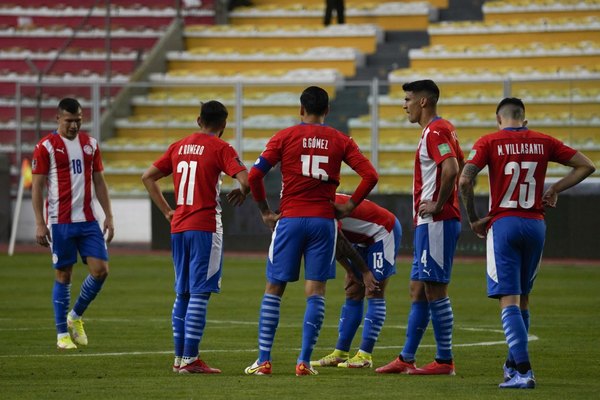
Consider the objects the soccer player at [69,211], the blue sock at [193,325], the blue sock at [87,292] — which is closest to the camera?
the blue sock at [193,325]

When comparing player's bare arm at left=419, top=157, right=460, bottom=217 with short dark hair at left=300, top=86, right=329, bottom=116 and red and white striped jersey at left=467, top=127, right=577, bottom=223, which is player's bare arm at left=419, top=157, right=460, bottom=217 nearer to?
red and white striped jersey at left=467, top=127, right=577, bottom=223

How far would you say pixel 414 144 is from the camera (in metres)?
27.3

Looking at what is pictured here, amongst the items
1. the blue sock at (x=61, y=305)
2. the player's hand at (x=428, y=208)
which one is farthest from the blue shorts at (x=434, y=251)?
the blue sock at (x=61, y=305)

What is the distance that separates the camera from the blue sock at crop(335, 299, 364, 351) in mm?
11539

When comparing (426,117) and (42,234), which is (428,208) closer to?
(426,117)

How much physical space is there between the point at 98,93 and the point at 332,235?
19070 mm

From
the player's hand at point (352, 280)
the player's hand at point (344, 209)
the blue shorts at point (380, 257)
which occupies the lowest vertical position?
the player's hand at point (352, 280)

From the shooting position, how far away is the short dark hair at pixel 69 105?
12.9 metres

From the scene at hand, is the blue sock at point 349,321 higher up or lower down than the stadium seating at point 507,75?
lower down

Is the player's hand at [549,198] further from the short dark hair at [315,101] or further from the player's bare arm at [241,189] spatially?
the player's bare arm at [241,189]

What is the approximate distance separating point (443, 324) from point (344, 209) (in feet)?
3.88

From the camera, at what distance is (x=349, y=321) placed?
11.5 meters

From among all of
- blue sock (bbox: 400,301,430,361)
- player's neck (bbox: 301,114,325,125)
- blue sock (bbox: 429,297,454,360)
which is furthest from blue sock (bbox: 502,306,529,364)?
player's neck (bbox: 301,114,325,125)

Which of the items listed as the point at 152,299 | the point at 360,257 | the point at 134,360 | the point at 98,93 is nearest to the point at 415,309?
the point at 360,257
